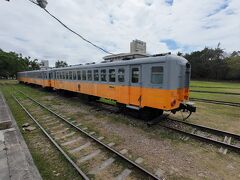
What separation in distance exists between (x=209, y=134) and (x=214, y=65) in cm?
6277

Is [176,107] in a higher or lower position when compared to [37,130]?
higher

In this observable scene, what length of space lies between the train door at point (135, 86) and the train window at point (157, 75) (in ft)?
2.49

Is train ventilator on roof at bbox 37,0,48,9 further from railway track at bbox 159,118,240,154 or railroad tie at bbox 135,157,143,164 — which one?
railway track at bbox 159,118,240,154

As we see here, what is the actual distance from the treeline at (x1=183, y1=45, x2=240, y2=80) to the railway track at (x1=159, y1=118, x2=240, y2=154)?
5855 cm

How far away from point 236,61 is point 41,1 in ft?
213

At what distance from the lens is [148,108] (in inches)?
321

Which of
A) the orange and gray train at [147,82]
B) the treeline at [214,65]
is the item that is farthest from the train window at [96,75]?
the treeline at [214,65]

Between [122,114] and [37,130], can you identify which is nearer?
[37,130]

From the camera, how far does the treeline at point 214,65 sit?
55734 mm

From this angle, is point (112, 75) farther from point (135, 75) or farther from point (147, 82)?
point (147, 82)

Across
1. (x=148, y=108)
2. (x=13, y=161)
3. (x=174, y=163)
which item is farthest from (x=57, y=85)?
(x=174, y=163)

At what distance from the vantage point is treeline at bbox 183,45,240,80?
55734 mm

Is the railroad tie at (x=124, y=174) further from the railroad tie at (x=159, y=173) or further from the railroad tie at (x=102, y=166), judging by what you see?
the railroad tie at (x=159, y=173)

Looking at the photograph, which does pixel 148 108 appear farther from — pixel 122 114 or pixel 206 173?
pixel 206 173
